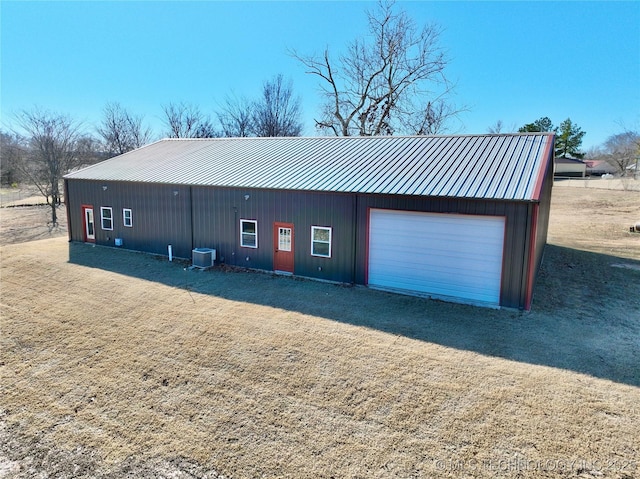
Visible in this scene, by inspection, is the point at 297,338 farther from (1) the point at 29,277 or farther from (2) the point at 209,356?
(1) the point at 29,277

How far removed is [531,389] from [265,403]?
14.5 feet

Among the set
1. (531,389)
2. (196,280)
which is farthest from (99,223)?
(531,389)

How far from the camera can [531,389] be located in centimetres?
664

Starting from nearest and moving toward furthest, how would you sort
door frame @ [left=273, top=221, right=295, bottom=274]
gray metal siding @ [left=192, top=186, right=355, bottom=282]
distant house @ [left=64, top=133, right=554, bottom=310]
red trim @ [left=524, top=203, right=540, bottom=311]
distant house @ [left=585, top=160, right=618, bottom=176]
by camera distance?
red trim @ [left=524, top=203, right=540, bottom=311] → distant house @ [left=64, top=133, right=554, bottom=310] → gray metal siding @ [left=192, top=186, right=355, bottom=282] → door frame @ [left=273, top=221, right=295, bottom=274] → distant house @ [left=585, top=160, right=618, bottom=176]

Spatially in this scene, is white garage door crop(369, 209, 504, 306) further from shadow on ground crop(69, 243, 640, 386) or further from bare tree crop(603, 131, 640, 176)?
bare tree crop(603, 131, 640, 176)

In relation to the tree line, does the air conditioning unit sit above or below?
below

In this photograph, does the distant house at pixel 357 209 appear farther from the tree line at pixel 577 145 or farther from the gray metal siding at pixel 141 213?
the tree line at pixel 577 145

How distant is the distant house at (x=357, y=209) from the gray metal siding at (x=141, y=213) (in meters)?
0.05

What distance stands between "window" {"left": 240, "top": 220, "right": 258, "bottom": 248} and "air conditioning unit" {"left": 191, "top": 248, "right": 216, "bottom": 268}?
1315mm

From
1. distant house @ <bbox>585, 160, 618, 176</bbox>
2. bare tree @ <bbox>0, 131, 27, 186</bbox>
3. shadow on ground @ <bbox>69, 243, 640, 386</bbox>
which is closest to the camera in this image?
shadow on ground @ <bbox>69, 243, 640, 386</bbox>

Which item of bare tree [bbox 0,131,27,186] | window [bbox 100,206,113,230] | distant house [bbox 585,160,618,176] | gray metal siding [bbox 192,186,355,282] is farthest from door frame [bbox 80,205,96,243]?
distant house [bbox 585,160,618,176]

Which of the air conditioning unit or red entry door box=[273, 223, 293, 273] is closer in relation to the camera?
red entry door box=[273, 223, 293, 273]

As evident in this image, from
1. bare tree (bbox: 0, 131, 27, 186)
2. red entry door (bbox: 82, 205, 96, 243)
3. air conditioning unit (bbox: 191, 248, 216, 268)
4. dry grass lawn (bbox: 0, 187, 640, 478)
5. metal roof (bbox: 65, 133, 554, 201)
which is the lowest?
dry grass lawn (bbox: 0, 187, 640, 478)

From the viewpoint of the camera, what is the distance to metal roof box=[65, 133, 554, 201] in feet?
36.7
